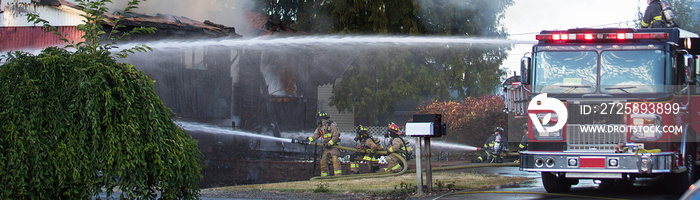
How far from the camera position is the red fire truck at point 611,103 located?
784 centimetres

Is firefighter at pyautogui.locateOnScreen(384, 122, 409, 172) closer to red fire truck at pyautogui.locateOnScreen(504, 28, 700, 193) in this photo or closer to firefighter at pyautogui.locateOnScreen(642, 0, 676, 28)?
red fire truck at pyautogui.locateOnScreen(504, 28, 700, 193)

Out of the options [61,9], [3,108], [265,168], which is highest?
Answer: [61,9]

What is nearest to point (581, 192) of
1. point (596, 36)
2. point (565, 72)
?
point (565, 72)

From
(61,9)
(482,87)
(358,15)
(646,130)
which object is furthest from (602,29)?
(482,87)

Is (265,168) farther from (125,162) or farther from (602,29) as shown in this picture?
(125,162)

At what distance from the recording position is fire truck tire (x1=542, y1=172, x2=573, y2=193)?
8898mm

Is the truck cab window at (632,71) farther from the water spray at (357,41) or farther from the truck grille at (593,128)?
the water spray at (357,41)

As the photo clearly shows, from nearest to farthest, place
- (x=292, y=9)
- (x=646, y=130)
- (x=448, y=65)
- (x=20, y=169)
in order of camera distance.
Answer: (x=20, y=169), (x=646, y=130), (x=448, y=65), (x=292, y=9)

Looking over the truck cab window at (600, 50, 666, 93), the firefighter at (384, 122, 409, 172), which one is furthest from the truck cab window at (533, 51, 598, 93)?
the firefighter at (384, 122, 409, 172)

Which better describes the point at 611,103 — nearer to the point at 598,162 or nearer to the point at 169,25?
the point at 598,162

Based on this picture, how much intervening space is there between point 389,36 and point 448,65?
246 centimetres

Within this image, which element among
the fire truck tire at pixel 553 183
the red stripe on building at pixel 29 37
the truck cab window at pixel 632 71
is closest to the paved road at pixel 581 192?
the fire truck tire at pixel 553 183

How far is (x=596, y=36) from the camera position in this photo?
327 inches

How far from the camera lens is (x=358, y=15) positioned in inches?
814
